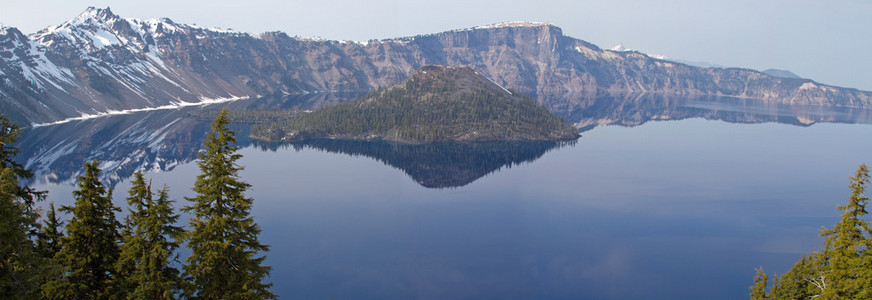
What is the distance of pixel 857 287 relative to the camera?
2872 centimetres

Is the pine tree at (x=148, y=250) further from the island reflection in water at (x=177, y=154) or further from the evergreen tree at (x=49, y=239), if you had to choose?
the island reflection in water at (x=177, y=154)

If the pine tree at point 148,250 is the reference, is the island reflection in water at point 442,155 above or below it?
below

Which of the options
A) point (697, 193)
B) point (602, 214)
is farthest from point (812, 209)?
point (602, 214)

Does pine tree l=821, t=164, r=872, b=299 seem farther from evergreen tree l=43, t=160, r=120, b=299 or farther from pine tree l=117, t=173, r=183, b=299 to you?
evergreen tree l=43, t=160, r=120, b=299

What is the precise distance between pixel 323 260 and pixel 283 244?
31.4 ft

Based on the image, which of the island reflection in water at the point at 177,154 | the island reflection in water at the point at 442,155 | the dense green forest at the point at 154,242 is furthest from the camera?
the island reflection in water at the point at 442,155

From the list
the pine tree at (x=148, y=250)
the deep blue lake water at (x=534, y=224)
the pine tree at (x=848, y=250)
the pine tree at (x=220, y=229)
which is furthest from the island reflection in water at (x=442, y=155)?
the pine tree at (x=148, y=250)

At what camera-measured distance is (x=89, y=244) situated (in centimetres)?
2859

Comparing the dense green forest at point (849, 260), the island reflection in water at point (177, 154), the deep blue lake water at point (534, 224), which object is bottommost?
the deep blue lake water at point (534, 224)

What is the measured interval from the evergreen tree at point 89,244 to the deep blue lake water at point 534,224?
3279cm

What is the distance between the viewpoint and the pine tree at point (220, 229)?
2648cm

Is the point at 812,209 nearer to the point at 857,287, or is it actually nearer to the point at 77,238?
the point at 857,287

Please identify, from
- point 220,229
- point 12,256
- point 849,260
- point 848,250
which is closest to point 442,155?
point 848,250

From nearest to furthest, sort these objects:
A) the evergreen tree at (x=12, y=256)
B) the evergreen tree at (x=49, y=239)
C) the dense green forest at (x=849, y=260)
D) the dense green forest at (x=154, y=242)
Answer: the evergreen tree at (x=12, y=256), the dense green forest at (x=154, y=242), the dense green forest at (x=849, y=260), the evergreen tree at (x=49, y=239)
